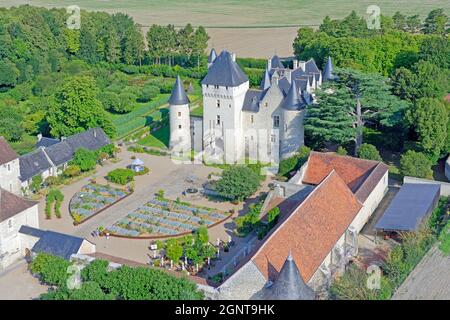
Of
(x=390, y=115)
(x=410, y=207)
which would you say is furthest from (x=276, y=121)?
(x=410, y=207)

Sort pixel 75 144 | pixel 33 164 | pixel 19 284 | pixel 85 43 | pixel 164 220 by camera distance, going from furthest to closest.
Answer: pixel 85 43, pixel 75 144, pixel 33 164, pixel 164 220, pixel 19 284

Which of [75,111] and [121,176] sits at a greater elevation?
[75,111]

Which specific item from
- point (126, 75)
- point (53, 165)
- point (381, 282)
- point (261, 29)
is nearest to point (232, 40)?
point (261, 29)

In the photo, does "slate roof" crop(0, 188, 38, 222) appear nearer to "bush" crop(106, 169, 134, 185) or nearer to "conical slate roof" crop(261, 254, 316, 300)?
"bush" crop(106, 169, 134, 185)

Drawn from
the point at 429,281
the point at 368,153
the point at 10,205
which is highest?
the point at 368,153

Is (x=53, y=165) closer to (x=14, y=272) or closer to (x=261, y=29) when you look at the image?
(x=14, y=272)

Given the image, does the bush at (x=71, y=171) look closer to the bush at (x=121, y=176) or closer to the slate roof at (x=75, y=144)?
the slate roof at (x=75, y=144)

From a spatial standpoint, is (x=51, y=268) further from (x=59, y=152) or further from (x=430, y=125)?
(x=430, y=125)

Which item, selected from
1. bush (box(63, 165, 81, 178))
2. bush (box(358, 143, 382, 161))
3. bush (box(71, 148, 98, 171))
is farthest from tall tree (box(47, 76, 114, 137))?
bush (box(358, 143, 382, 161))
